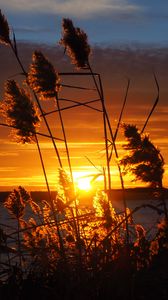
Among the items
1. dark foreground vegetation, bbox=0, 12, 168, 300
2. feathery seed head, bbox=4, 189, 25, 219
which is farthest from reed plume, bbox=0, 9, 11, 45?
feathery seed head, bbox=4, 189, 25, 219

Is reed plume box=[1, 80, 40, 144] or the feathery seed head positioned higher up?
reed plume box=[1, 80, 40, 144]

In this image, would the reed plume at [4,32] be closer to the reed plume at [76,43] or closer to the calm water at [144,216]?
the reed plume at [76,43]

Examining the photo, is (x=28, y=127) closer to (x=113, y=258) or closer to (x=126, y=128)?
(x=126, y=128)

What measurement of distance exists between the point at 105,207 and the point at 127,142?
75 centimetres

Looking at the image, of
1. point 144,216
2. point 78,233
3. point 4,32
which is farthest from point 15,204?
point 144,216

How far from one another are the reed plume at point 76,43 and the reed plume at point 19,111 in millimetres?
569

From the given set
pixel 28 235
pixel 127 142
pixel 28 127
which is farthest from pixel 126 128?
pixel 28 235

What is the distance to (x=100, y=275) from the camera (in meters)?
4.77

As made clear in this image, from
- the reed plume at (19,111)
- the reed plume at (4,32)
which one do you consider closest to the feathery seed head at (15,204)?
the reed plume at (19,111)

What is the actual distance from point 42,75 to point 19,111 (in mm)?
385

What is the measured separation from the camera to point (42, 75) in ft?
18.5

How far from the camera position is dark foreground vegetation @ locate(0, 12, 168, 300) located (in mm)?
4703

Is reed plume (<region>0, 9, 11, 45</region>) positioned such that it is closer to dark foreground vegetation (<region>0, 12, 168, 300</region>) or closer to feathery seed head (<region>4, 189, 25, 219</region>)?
dark foreground vegetation (<region>0, 12, 168, 300</region>)

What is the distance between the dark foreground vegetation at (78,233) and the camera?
4.70m
